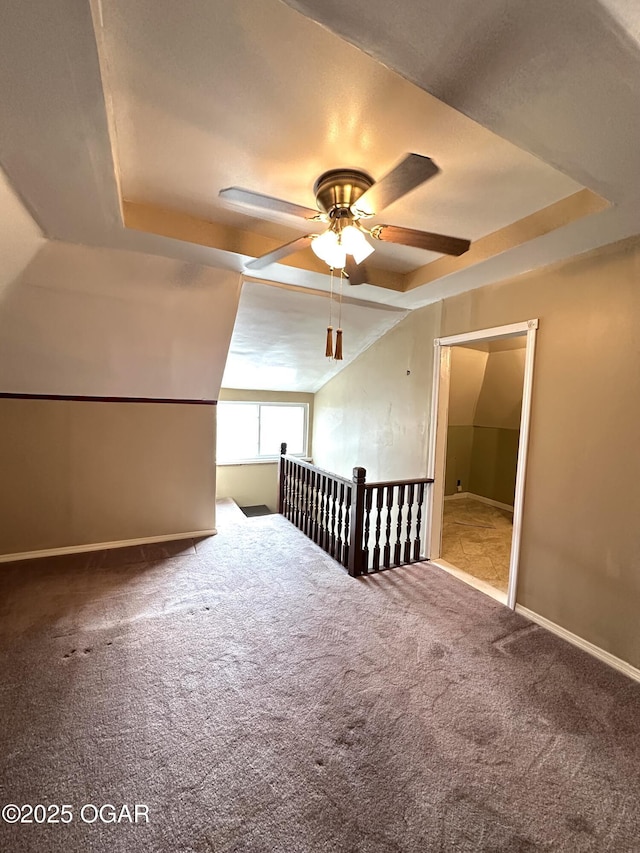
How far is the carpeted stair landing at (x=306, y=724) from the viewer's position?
1254 mm

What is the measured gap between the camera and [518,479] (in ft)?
8.55

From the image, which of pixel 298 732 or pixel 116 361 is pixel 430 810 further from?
pixel 116 361

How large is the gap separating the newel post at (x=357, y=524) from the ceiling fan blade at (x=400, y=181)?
1954 millimetres

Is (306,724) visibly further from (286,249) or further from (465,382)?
(465,382)

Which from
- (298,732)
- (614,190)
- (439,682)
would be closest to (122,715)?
(298,732)

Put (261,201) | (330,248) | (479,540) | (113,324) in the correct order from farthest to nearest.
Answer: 1. (479,540)
2. (113,324)
3. (330,248)
4. (261,201)

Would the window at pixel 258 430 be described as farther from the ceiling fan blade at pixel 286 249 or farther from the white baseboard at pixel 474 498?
the ceiling fan blade at pixel 286 249

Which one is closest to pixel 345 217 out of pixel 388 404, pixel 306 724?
pixel 306 724

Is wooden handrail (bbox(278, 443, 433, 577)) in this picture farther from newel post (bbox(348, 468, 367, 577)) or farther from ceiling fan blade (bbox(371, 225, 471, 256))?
ceiling fan blade (bbox(371, 225, 471, 256))

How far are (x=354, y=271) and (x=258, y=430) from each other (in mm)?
3964

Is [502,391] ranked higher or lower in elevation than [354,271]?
lower

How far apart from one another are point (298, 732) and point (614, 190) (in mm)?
2650

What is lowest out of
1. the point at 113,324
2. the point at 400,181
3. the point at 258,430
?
the point at 258,430

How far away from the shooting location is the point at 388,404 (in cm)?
405
